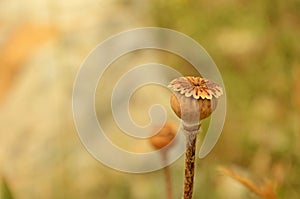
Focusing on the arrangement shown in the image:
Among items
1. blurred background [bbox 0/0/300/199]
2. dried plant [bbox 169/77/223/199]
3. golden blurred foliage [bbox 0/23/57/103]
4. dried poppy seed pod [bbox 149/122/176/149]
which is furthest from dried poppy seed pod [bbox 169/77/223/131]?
golden blurred foliage [bbox 0/23/57/103]

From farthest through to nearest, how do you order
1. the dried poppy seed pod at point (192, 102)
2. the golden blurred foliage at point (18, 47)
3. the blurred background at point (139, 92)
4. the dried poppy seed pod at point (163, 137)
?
1. the golden blurred foliage at point (18, 47)
2. the blurred background at point (139, 92)
3. the dried poppy seed pod at point (163, 137)
4. the dried poppy seed pod at point (192, 102)

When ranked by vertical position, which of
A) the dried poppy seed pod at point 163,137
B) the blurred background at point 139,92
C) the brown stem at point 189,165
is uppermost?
the blurred background at point 139,92

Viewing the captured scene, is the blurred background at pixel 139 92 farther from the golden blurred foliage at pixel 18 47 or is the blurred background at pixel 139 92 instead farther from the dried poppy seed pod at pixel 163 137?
the dried poppy seed pod at pixel 163 137

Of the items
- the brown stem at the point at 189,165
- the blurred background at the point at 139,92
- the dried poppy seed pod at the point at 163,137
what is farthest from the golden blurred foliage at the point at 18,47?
the brown stem at the point at 189,165

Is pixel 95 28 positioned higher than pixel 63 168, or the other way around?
pixel 95 28

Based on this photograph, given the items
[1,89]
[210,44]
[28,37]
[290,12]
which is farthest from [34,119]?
[290,12]

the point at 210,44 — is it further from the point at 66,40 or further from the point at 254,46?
the point at 66,40

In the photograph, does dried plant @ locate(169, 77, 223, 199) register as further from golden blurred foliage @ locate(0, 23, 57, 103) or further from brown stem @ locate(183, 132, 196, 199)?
golden blurred foliage @ locate(0, 23, 57, 103)

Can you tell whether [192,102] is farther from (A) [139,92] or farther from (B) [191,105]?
(A) [139,92]
